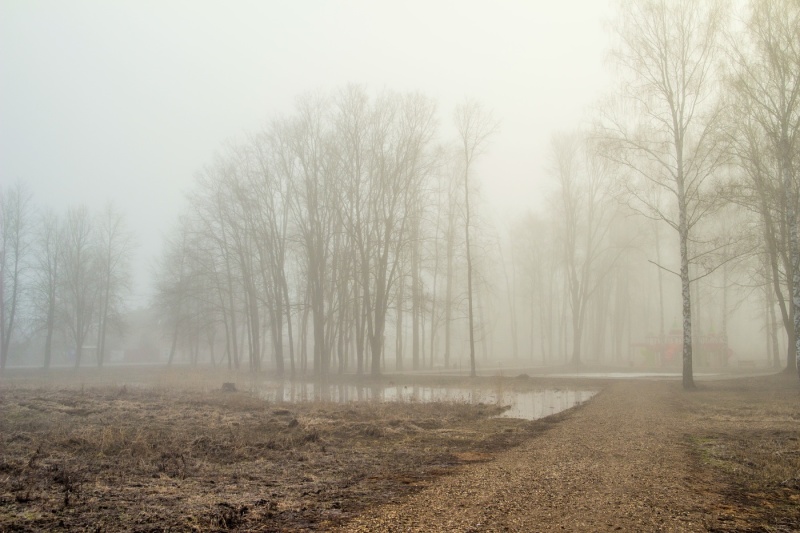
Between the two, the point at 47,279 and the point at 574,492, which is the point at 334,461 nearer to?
the point at 574,492

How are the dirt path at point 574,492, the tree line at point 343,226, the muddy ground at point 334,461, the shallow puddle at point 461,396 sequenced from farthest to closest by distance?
the tree line at point 343,226
the shallow puddle at point 461,396
the muddy ground at point 334,461
the dirt path at point 574,492

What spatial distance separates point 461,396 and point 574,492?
1502cm

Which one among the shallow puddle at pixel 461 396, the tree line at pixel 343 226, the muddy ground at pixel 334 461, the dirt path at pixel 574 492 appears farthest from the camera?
the tree line at pixel 343 226

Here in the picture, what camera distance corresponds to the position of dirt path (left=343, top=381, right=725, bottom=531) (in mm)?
5363

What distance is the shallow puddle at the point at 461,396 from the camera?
1714 cm

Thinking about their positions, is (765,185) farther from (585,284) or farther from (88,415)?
(88,415)

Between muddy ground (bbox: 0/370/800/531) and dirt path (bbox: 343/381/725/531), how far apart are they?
0.16 feet

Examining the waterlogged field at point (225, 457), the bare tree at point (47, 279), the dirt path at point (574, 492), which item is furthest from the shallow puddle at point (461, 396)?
the bare tree at point (47, 279)

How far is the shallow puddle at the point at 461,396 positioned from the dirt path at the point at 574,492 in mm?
5217

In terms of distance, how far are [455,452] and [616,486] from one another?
3441 millimetres

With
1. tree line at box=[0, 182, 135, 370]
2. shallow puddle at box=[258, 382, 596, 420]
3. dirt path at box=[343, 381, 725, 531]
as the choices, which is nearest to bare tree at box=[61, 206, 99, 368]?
tree line at box=[0, 182, 135, 370]

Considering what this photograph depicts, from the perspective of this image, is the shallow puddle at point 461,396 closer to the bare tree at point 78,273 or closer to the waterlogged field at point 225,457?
the waterlogged field at point 225,457

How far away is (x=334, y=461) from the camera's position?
8836 millimetres

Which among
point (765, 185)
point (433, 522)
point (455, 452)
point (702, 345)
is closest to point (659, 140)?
point (765, 185)
